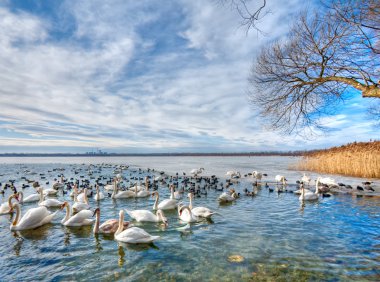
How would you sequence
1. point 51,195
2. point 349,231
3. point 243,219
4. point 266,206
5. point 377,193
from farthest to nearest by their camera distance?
point 51,195
point 377,193
point 266,206
point 243,219
point 349,231

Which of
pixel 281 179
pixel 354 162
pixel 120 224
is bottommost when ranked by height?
pixel 120 224

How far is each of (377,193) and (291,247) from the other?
1430cm

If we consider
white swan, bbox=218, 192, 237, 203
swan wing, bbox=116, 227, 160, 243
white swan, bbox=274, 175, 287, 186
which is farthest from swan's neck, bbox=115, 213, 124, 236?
white swan, bbox=274, 175, 287, 186

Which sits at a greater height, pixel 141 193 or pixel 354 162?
pixel 354 162

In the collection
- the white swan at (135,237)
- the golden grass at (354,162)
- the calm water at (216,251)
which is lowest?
the calm water at (216,251)

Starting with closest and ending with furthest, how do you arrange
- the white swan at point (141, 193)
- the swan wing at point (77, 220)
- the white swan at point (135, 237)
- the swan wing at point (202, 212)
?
the white swan at point (135, 237) → the swan wing at point (77, 220) → the swan wing at point (202, 212) → the white swan at point (141, 193)

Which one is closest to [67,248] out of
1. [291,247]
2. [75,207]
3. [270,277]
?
[75,207]

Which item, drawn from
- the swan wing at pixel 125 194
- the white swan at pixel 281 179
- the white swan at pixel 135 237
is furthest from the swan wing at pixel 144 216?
the white swan at pixel 281 179

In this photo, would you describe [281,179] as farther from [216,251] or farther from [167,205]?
[216,251]

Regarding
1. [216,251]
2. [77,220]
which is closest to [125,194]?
[77,220]

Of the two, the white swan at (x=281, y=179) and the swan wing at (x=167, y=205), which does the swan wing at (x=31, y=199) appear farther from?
the white swan at (x=281, y=179)

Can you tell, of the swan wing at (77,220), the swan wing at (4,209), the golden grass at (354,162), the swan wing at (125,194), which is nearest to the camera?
the swan wing at (77,220)

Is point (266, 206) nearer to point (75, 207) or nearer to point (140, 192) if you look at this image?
point (140, 192)

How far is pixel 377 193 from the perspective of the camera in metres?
18.7
